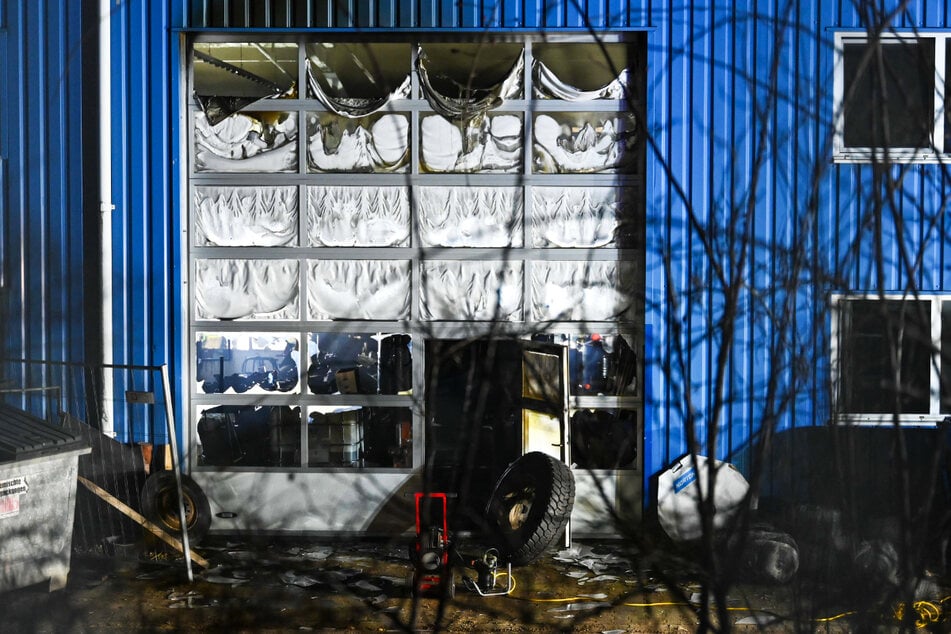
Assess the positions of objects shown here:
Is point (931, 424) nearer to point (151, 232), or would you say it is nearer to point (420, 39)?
point (420, 39)

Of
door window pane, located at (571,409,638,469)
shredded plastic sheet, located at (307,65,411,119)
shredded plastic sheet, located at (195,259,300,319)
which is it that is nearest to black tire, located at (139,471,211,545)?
shredded plastic sheet, located at (195,259,300,319)

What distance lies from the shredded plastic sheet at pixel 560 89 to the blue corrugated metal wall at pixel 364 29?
0.27 m

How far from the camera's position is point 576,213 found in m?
4.74

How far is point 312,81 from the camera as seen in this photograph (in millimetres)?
4668

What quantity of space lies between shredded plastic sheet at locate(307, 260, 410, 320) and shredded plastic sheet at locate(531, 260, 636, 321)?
0.94 meters

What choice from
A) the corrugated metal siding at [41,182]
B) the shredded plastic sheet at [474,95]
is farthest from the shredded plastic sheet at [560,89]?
the corrugated metal siding at [41,182]

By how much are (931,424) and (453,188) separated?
3.54 m

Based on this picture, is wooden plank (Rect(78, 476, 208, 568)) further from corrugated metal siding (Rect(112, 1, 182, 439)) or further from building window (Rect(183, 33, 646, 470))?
building window (Rect(183, 33, 646, 470))

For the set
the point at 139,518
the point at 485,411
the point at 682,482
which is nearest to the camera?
the point at 139,518

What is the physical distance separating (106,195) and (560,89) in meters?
3.08

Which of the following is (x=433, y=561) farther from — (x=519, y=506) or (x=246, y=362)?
(x=246, y=362)

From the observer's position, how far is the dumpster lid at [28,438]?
3146mm

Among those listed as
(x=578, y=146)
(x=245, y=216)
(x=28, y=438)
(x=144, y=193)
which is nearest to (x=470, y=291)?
(x=578, y=146)

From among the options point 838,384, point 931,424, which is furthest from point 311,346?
point 931,424
